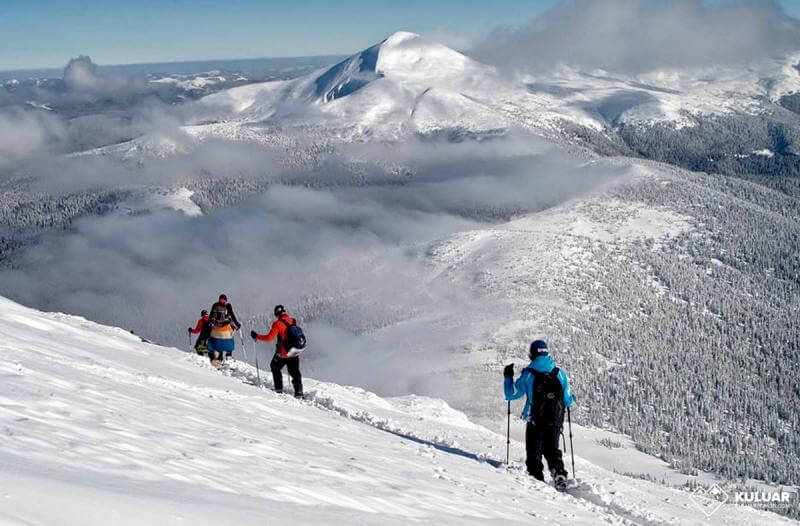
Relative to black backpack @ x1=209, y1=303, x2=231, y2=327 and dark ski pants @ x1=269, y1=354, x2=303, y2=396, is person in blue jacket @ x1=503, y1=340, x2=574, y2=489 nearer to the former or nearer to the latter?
dark ski pants @ x1=269, y1=354, x2=303, y2=396

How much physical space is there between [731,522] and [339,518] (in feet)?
50.4

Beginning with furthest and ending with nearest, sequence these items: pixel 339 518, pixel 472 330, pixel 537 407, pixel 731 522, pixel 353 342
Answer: pixel 353 342, pixel 472 330, pixel 731 522, pixel 537 407, pixel 339 518

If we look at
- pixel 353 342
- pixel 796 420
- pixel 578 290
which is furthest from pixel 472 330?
pixel 796 420

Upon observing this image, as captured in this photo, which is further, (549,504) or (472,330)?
(472,330)

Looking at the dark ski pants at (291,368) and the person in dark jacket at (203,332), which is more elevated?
the person in dark jacket at (203,332)

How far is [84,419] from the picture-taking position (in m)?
10.4

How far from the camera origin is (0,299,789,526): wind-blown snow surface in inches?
278

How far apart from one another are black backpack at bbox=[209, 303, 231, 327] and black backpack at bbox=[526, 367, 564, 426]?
549 inches

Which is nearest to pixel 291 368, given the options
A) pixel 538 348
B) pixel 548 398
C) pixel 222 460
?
pixel 538 348

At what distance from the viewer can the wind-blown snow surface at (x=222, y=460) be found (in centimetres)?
707

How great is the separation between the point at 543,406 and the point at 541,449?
3.63ft

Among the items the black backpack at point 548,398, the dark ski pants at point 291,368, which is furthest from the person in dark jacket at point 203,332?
the black backpack at point 548,398

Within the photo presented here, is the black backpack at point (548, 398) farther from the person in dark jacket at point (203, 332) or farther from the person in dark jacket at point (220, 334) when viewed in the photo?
the person in dark jacket at point (203, 332)

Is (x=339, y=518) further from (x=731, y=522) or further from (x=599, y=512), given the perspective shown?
(x=731, y=522)
